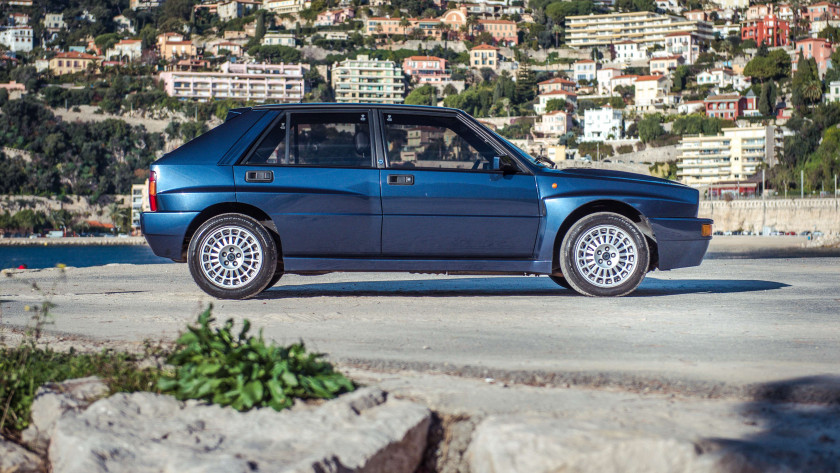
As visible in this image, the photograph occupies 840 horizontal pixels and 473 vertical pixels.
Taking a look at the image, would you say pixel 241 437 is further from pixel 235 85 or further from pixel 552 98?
pixel 235 85

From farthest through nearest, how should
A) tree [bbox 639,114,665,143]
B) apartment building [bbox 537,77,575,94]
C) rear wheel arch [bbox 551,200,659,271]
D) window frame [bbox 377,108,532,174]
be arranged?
apartment building [bbox 537,77,575,94]
tree [bbox 639,114,665,143]
rear wheel arch [bbox 551,200,659,271]
window frame [bbox 377,108,532,174]

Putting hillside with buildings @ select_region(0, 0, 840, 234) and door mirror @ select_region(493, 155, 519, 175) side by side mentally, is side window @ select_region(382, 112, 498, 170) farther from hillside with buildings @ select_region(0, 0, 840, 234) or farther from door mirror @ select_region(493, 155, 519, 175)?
hillside with buildings @ select_region(0, 0, 840, 234)

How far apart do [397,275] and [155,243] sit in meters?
3.95

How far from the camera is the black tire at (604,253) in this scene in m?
6.95

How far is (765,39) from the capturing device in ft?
651

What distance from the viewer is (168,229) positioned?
6.89m

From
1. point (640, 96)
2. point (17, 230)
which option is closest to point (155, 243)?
point (17, 230)

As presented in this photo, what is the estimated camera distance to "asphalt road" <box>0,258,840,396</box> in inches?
157

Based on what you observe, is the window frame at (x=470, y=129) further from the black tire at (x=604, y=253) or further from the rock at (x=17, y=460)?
A: the rock at (x=17, y=460)

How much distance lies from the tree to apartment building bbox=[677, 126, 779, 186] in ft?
45.4

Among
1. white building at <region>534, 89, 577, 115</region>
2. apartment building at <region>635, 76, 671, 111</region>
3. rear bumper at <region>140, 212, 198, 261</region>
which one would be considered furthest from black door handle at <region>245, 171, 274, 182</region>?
white building at <region>534, 89, 577, 115</region>

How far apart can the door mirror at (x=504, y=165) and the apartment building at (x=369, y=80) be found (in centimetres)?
18995

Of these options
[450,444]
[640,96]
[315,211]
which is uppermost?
[640,96]

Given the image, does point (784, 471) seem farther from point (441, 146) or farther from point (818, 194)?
point (818, 194)
